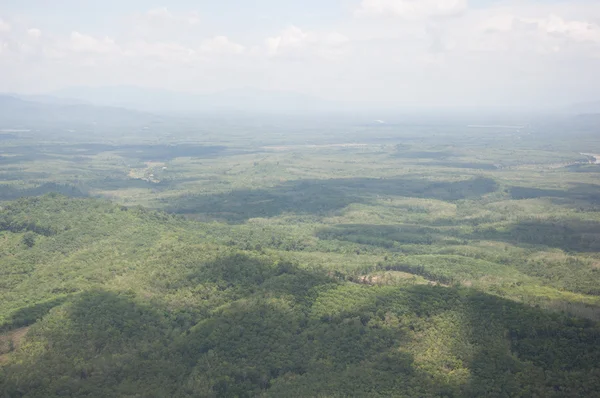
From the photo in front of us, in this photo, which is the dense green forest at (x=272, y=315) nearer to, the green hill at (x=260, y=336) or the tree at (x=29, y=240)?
the green hill at (x=260, y=336)

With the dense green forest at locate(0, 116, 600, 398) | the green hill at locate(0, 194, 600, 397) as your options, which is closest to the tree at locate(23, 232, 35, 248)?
the dense green forest at locate(0, 116, 600, 398)

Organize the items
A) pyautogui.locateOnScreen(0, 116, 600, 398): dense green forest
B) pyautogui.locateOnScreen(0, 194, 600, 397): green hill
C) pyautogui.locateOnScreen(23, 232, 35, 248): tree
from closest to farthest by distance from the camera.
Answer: pyautogui.locateOnScreen(0, 194, 600, 397): green hill → pyautogui.locateOnScreen(0, 116, 600, 398): dense green forest → pyautogui.locateOnScreen(23, 232, 35, 248): tree

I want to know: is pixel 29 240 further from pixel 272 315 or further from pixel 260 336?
pixel 260 336

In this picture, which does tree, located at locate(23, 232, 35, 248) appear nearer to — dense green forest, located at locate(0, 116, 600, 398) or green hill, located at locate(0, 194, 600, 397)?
dense green forest, located at locate(0, 116, 600, 398)

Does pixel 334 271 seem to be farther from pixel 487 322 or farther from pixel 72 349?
pixel 72 349

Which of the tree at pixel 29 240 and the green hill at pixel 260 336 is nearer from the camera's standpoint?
the green hill at pixel 260 336

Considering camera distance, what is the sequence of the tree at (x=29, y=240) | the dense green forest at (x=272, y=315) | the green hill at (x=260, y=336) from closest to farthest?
the green hill at (x=260, y=336), the dense green forest at (x=272, y=315), the tree at (x=29, y=240)

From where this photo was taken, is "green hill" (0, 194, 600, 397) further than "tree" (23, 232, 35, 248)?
No

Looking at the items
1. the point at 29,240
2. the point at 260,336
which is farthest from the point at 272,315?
the point at 29,240

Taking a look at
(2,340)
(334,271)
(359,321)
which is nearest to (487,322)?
(359,321)

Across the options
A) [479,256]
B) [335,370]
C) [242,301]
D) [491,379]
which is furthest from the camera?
[479,256]

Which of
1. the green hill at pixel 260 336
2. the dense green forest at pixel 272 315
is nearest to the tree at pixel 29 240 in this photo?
the dense green forest at pixel 272 315
